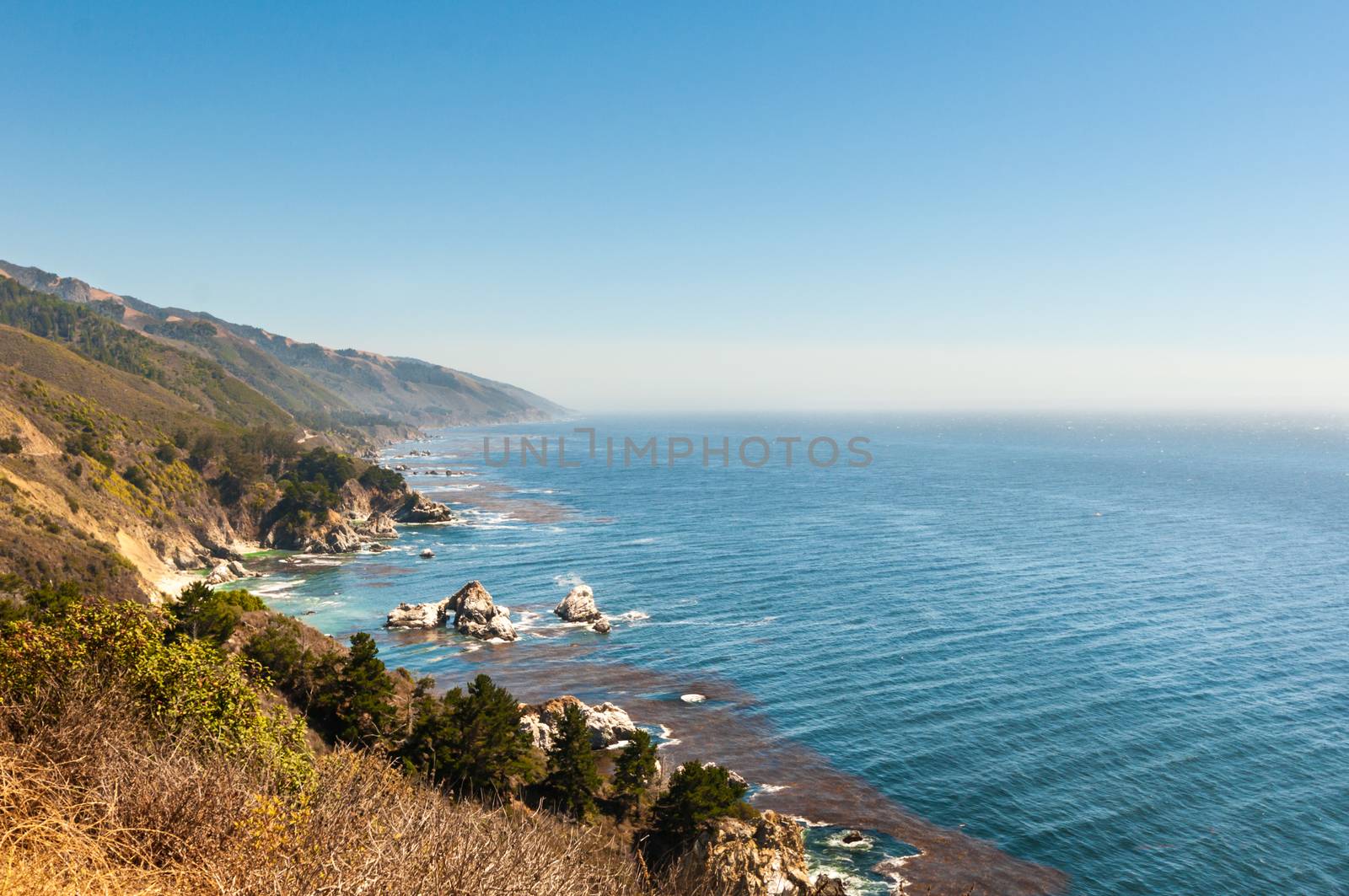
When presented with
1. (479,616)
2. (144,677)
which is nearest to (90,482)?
(479,616)

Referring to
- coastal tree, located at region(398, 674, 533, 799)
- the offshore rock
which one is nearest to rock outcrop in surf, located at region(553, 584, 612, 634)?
A: the offshore rock

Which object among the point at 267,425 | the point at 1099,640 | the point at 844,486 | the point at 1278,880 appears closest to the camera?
the point at 1278,880

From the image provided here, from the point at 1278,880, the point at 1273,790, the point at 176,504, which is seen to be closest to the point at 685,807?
the point at 1278,880

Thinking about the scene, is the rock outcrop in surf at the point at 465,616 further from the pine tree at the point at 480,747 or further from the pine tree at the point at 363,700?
the pine tree at the point at 480,747

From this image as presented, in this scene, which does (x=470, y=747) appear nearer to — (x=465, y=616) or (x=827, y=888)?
(x=827, y=888)

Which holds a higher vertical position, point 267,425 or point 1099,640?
point 267,425

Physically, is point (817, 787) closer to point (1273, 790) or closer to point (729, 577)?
point (1273, 790)
